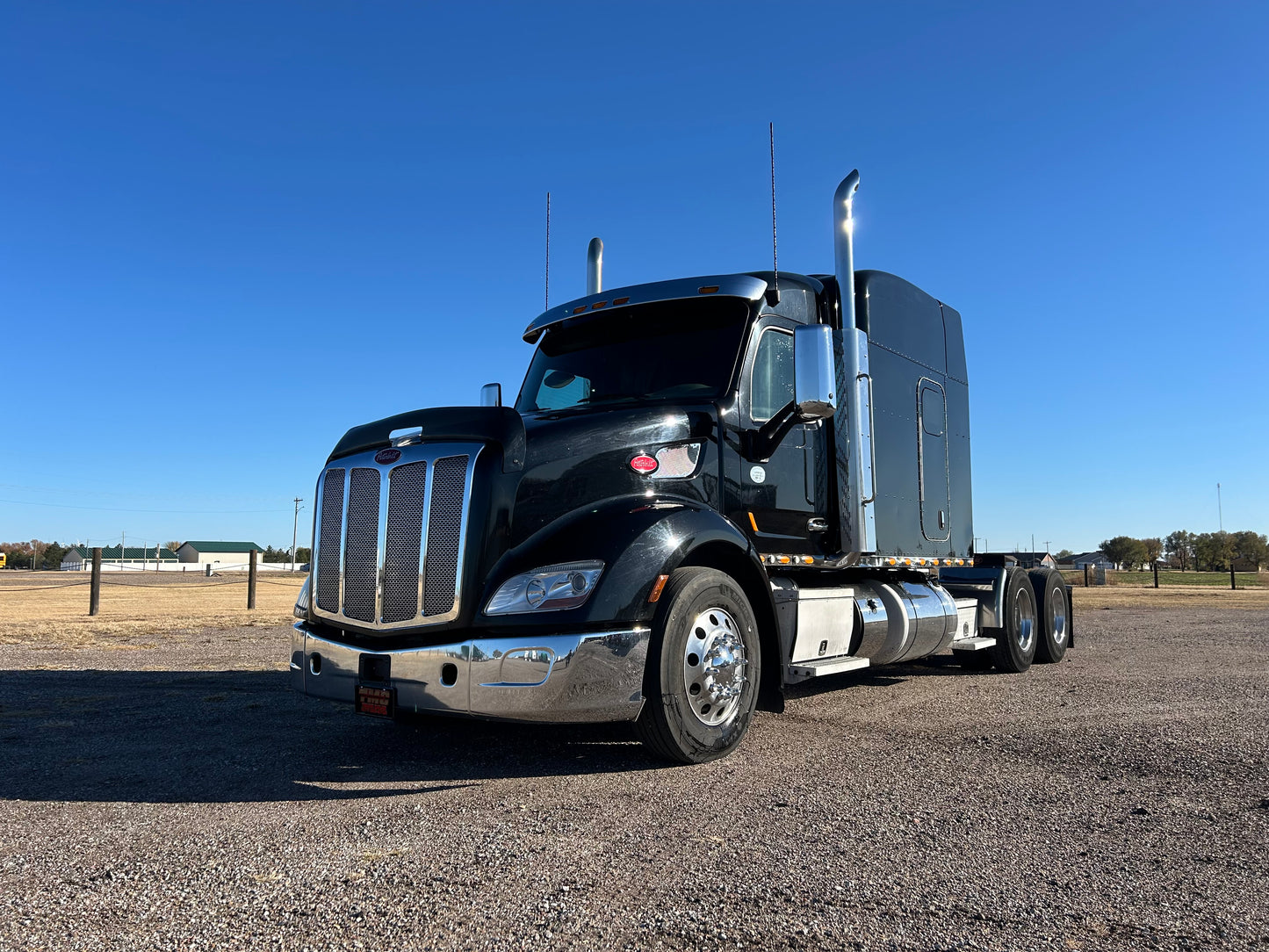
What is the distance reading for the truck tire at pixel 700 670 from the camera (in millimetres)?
4754

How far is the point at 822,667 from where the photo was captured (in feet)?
20.3

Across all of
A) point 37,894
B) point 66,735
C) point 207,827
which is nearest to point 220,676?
point 66,735

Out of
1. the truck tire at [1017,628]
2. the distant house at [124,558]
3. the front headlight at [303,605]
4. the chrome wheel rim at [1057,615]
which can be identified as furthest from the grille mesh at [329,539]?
the distant house at [124,558]

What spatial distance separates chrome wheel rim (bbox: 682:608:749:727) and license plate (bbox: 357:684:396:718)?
152cm

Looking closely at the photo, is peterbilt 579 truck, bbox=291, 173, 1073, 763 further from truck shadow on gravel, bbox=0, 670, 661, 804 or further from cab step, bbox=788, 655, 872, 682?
truck shadow on gravel, bbox=0, 670, 661, 804

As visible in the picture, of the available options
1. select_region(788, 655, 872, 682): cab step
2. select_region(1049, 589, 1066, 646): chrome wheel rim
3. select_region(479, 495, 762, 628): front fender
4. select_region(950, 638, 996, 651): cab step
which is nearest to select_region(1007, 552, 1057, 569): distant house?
select_region(1049, 589, 1066, 646): chrome wheel rim

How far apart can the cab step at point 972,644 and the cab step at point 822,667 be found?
2.44 m

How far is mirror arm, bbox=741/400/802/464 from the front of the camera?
20.2 feet

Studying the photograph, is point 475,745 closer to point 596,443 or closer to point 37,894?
point 596,443

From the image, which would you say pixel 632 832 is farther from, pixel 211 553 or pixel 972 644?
pixel 211 553

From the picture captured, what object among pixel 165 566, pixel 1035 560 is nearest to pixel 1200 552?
pixel 1035 560

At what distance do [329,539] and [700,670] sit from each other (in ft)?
7.35

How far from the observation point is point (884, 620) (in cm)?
743

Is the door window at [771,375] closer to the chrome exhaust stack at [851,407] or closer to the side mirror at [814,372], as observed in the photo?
the side mirror at [814,372]
